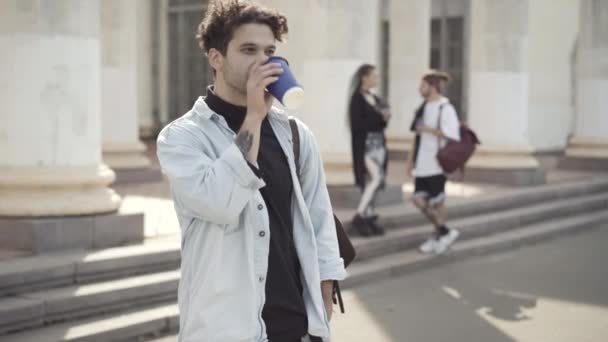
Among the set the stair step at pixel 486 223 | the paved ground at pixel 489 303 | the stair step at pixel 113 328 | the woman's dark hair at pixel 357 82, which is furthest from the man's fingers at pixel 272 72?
the woman's dark hair at pixel 357 82

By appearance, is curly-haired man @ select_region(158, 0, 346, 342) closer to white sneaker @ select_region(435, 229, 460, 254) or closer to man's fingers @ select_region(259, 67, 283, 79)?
man's fingers @ select_region(259, 67, 283, 79)

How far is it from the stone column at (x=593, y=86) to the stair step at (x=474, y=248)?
11.5 feet

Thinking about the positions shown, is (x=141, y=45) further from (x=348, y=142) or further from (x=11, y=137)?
(x=11, y=137)

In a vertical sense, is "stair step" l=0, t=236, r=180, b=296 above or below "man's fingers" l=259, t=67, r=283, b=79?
below

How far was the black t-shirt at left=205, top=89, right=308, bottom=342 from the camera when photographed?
9.59 ft

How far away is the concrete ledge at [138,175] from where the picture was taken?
12164mm

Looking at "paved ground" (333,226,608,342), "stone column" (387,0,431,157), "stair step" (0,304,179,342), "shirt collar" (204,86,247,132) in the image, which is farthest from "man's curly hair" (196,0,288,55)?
"stone column" (387,0,431,157)

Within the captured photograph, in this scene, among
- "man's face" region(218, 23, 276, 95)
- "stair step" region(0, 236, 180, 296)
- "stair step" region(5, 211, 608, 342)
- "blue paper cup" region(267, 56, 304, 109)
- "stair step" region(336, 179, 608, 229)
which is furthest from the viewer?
"stair step" region(336, 179, 608, 229)

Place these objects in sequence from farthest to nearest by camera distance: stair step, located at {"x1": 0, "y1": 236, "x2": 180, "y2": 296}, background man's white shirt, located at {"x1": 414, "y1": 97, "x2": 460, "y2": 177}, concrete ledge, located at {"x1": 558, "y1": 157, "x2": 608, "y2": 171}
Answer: concrete ledge, located at {"x1": 558, "y1": 157, "x2": 608, "y2": 171}
background man's white shirt, located at {"x1": 414, "y1": 97, "x2": 460, "y2": 177}
stair step, located at {"x1": 0, "y1": 236, "x2": 180, "y2": 296}

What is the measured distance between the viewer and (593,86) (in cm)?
1653

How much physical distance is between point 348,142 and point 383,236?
159 centimetres

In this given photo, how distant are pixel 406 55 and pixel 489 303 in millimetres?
9033

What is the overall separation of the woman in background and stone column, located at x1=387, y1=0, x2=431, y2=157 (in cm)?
715

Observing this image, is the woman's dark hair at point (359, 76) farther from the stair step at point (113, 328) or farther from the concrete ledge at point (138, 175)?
the concrete ledge at point (138, 175)
